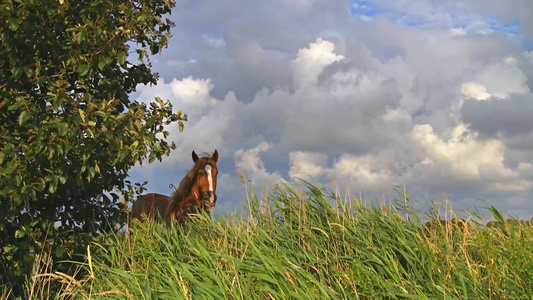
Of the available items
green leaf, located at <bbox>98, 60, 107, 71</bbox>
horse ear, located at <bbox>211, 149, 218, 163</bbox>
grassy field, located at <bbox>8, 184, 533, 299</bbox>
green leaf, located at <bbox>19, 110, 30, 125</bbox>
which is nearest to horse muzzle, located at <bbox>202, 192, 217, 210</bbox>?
horse ear, located at <bbox>211, 149, 218, 163</bbox>

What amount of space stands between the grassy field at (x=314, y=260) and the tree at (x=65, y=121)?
85 cm

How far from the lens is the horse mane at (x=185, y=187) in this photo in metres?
13.0

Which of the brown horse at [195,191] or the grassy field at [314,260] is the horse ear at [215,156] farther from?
the grassy field at [314,260]

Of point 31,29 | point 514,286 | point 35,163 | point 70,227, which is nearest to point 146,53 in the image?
point 31,29

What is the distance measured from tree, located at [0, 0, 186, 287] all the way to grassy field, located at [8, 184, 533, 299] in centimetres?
85

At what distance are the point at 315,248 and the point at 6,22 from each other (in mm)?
5574

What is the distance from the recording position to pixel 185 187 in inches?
515

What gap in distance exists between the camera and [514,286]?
694cm

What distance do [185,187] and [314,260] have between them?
20.2 ft

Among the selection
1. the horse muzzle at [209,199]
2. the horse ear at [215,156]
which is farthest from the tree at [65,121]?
the horse ear at [215,156]

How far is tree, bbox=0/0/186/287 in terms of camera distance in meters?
8.16

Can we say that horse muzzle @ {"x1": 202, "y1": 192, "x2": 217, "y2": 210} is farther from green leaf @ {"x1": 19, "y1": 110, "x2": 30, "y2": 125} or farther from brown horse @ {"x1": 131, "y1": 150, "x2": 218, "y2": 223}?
green leaf @ {"x1": 19, "y1": 110, "x2": 30, "y2": 125}

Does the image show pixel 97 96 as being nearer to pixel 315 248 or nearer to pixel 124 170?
pixel 124 170

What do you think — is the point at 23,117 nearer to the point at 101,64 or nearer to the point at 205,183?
the point at 101,64
